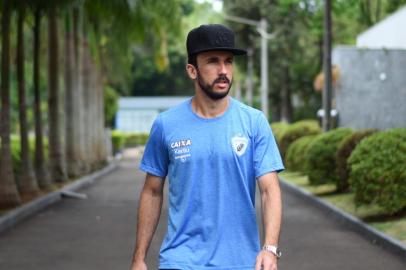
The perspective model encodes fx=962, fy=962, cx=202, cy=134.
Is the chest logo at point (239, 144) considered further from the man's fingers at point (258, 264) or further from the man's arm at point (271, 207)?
the man's fingers at point (258, 264)

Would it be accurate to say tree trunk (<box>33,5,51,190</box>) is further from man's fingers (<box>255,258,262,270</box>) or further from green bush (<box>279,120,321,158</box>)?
man's fingers (<box>255,258,262,270</box>)

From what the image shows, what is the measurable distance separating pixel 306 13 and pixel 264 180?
5360 centimetres

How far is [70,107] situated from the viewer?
28.7 metres

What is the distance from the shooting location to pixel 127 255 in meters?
11.9

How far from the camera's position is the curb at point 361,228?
11974mm

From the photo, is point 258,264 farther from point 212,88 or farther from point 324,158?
point 324,158

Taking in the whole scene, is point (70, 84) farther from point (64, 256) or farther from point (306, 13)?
point (306, 13)

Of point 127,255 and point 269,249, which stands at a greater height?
point 269,249

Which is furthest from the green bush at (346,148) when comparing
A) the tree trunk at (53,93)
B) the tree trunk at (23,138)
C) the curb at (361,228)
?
the tree trunk at (53,93)

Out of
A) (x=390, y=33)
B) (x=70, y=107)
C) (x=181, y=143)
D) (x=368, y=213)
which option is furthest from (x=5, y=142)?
(x=390, y=33)

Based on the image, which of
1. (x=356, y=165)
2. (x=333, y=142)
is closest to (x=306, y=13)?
(x=333, y=142)

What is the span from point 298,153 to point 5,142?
1032 centimetres

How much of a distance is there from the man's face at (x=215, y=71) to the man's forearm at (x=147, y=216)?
0.56 metres

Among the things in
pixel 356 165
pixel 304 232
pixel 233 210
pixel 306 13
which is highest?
pixel 306 13
